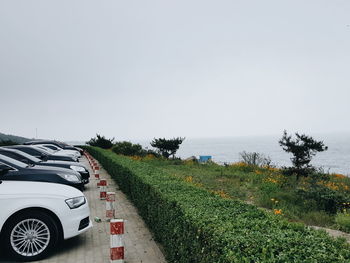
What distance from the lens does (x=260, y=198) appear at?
9406 millimetres

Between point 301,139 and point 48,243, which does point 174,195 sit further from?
point 301,139

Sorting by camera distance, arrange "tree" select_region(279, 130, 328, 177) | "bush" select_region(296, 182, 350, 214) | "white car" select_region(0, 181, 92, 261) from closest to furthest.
A: "white car" select_region(0, 181, 92, 261)
"bush" select_region(296, 182, 350, 214)
"tree" select_region(279, 130, 328, 177)

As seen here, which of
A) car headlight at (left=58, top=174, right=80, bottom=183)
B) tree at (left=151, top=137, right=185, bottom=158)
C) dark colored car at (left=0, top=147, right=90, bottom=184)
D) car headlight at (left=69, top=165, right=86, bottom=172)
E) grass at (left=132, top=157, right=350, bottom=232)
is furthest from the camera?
tree at (left=151, top=137, right=185, bottom=158)

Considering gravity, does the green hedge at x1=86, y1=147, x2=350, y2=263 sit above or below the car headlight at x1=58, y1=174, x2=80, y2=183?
below

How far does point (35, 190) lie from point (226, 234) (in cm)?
347

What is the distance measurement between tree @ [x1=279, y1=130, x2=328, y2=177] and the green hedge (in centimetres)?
917

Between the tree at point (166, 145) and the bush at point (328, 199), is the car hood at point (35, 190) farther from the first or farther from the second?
the tree at point (166, 145)

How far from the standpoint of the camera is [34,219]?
16.7 ft

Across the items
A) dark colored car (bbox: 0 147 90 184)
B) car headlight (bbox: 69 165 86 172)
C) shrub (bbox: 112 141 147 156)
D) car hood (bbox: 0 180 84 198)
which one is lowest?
car hood (bbox: 0 180 84 198)

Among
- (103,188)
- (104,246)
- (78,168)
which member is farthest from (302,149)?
(104,246)

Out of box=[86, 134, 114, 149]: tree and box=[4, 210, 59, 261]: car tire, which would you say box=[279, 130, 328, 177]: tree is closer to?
box=[4, 210, 59, 261]: car tire

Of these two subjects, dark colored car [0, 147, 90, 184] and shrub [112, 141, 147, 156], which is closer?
dark colored car [0, 147, 90, 184]

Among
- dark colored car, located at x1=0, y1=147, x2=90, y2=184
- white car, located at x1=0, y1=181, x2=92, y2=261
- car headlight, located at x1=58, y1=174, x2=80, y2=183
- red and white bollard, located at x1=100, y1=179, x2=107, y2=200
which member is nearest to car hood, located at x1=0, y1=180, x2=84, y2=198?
white car, located at x1=0, y1=181, x2=92, y2=261

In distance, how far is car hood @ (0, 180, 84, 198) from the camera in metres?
5.14
